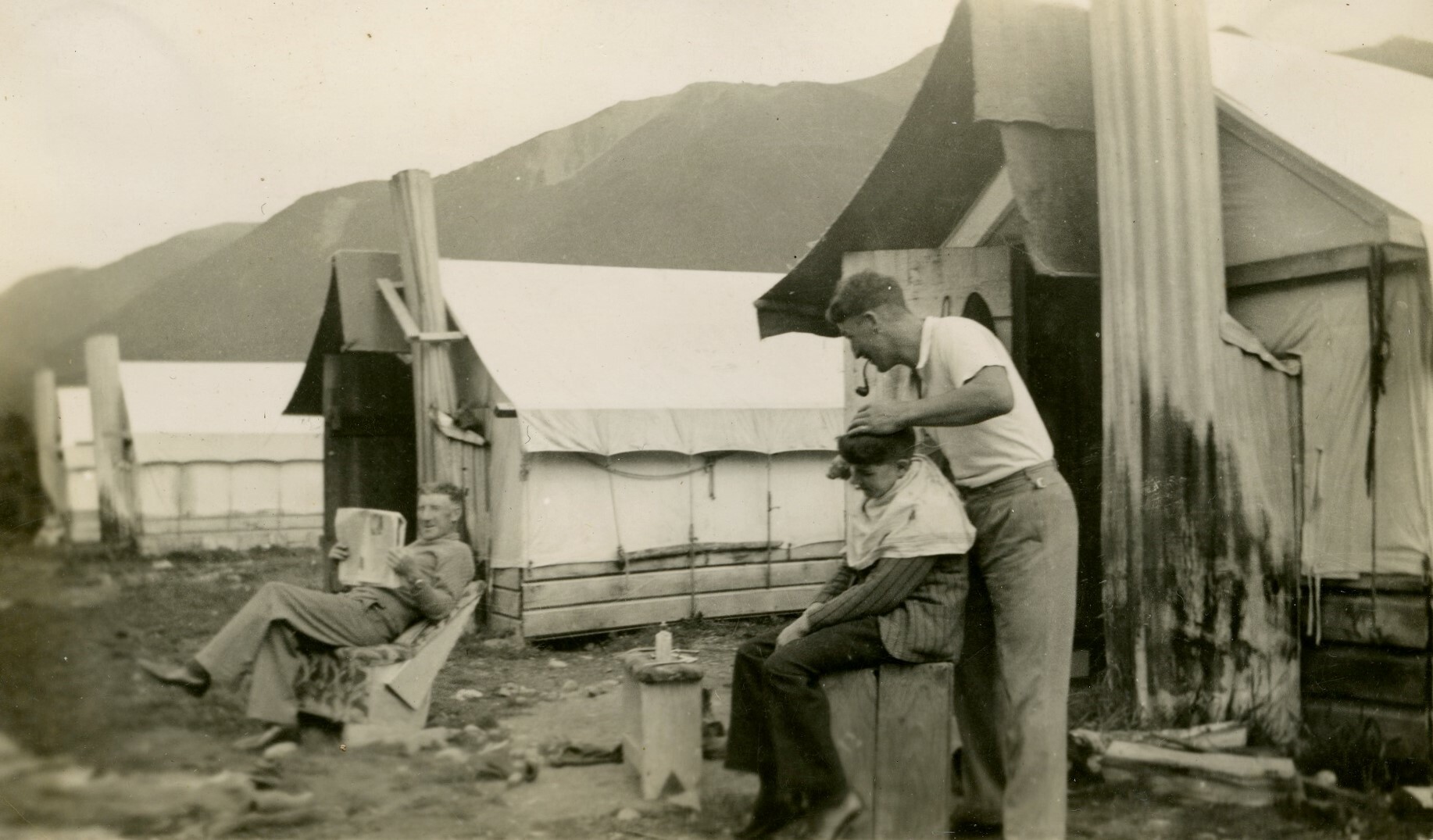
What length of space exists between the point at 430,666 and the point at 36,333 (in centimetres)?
196

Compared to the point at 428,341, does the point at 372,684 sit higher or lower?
lower

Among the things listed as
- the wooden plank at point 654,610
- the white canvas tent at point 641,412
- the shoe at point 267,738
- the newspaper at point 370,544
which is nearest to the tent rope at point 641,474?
the white canvas tent at point 641,412

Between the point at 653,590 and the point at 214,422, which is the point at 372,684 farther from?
the point at 214,422

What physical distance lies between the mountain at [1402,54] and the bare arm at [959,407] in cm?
243

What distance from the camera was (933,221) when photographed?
5262 millimetres

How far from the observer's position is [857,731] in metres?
3.12

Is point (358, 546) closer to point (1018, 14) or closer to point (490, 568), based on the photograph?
point (490, 568)

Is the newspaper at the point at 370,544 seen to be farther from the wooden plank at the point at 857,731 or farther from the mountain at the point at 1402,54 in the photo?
the mountain at the point at 1402,54

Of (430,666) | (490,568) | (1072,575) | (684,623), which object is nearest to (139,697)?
(430,666)

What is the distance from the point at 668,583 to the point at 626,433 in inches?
43.3

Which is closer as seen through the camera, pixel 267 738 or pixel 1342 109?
pixel 267 738

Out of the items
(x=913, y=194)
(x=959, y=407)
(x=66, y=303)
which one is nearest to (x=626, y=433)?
(x=913, y=194)

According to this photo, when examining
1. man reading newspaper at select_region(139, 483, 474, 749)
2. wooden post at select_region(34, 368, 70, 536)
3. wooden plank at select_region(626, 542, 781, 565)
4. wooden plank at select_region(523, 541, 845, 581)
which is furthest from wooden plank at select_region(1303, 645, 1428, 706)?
wooden post at select_region(34, 368, 70, 536)

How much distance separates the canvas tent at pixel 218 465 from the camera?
12.9 m
